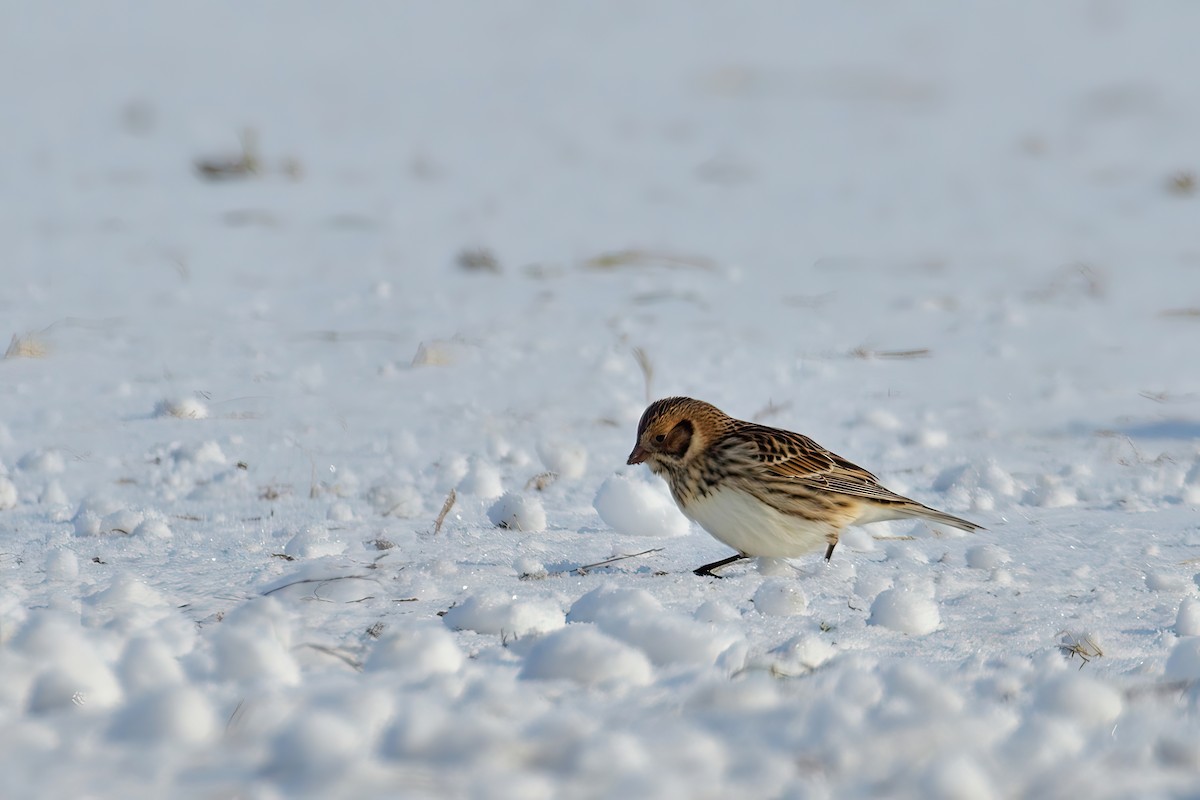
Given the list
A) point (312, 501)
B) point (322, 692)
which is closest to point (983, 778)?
point (322, 692)

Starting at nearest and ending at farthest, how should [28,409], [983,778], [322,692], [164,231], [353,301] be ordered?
[983,778], [322,692], [28,409], [353,301], [164,231]

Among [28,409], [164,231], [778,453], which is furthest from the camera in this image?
[164,231]

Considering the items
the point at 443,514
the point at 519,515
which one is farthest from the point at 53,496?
the point at 519,515

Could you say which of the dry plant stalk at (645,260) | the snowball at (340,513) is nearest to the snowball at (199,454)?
the snowball at (340,513)

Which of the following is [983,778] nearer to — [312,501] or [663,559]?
[663,559]

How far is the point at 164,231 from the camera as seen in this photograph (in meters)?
10.7

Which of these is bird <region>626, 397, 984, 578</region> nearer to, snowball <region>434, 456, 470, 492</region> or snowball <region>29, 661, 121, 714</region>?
snowball <region>434, 456, 470, 492</region>

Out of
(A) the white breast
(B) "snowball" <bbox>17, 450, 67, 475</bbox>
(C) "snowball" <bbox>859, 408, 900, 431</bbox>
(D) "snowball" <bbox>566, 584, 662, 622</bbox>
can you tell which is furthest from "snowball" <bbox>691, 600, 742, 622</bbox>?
(C) "snowball" <bbox>859, 408, 900, 431</bbox>

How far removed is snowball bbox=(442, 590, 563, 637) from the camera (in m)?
3.05

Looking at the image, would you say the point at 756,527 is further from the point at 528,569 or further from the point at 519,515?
the point at 528,569

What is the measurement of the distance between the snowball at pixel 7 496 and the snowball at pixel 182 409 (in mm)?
1326

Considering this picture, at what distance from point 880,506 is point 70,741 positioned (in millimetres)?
2849

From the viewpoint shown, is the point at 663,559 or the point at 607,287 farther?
the point at 607,287

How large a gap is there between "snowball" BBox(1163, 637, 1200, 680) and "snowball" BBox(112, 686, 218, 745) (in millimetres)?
1906
